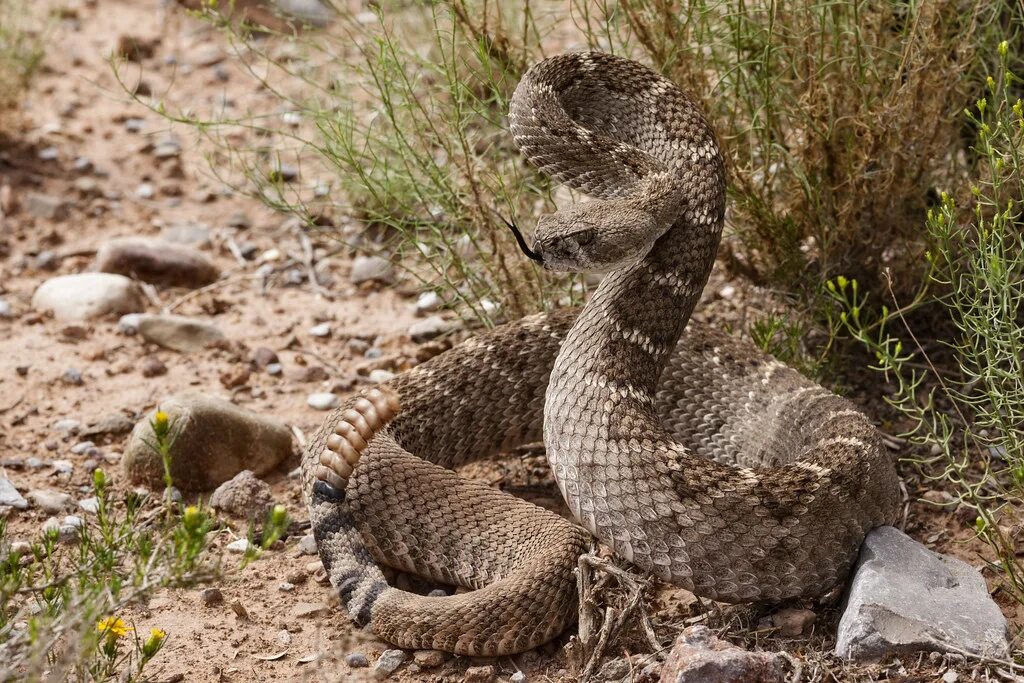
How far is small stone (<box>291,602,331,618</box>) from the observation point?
5.04 m

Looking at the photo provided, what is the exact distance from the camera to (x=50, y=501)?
5.59 m

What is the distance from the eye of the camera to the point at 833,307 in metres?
6.20

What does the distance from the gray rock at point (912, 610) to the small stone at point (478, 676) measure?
4.41 feet

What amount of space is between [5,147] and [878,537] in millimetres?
7133

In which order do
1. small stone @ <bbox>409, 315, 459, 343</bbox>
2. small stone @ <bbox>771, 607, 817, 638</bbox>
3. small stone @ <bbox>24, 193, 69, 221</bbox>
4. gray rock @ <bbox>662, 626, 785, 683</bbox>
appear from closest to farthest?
gray rock @ <bbox>662, 626, 785, 683</bbox> < small stone @ <bbox>771, 607, 817, 638</bbox> < small stone @ <bbox>409, 315, 459, 343</bbox> < small stone @ <bbox>24, 193, 69, 221</bbox>

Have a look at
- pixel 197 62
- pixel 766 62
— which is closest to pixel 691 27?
pixel 766 62

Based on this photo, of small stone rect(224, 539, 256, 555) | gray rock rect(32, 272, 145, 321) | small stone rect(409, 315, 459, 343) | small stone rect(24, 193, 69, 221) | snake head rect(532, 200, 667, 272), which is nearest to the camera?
snake head rect(532, 200, 667, 272)

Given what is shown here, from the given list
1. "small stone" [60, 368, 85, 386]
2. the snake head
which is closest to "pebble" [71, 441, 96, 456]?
"small stone" [60, 368, 85, 386]

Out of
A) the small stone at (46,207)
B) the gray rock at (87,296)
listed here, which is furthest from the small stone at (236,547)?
the small stone at (46,207)

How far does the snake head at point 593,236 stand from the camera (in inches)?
190

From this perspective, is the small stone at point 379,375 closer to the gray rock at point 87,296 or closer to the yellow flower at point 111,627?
the gray rock at point 87,296

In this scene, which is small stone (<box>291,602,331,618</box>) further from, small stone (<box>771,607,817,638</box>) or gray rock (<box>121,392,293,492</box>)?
small stone (<box>771,607,817,638</box>)

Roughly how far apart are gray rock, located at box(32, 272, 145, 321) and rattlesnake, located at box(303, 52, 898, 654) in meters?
2.40

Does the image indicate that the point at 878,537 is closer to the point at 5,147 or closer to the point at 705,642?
the point at 705,642
